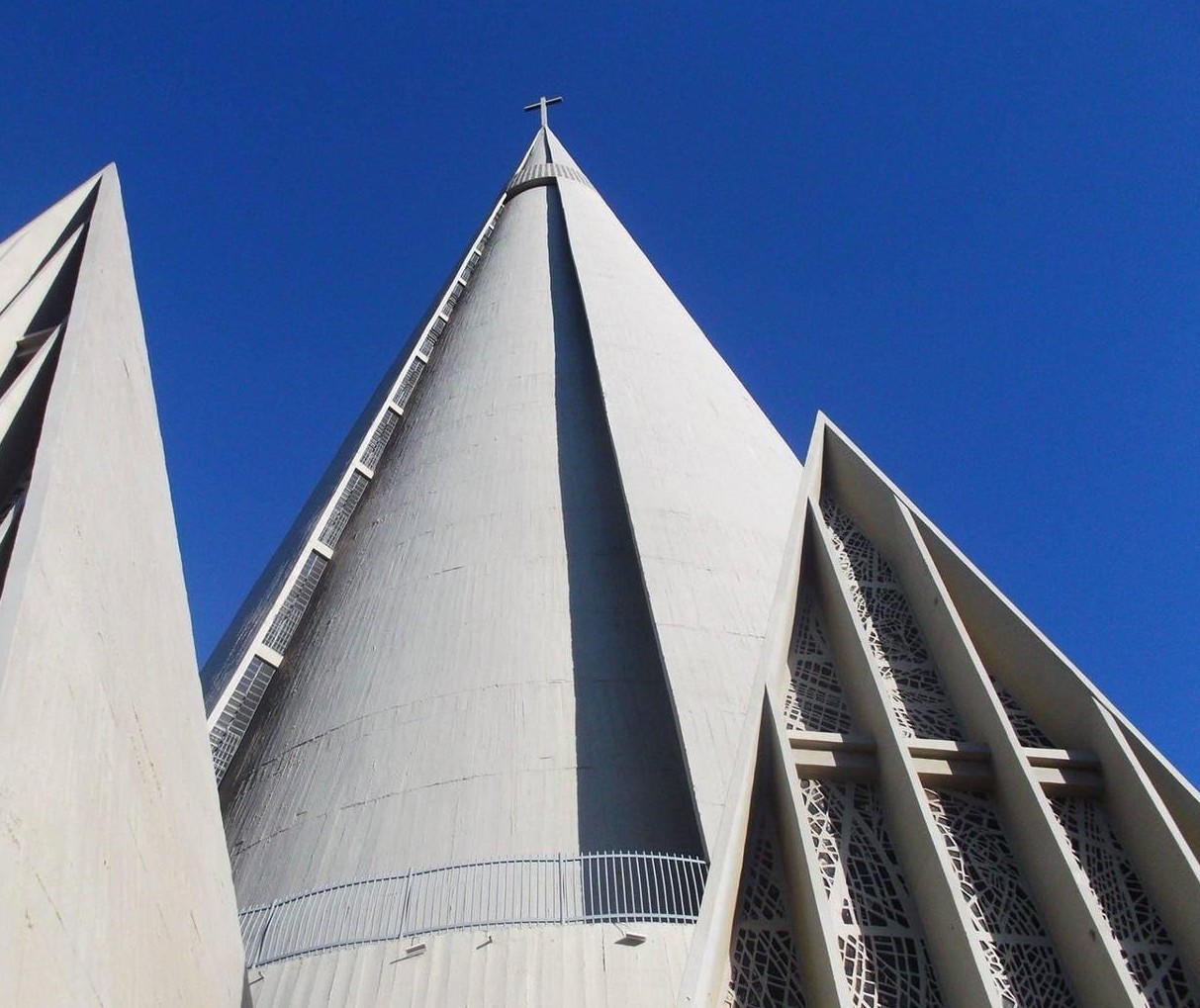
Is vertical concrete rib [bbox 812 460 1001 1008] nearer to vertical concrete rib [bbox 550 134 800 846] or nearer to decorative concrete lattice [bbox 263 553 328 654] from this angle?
vertical concrete rib [bbox 550 134 800 846]

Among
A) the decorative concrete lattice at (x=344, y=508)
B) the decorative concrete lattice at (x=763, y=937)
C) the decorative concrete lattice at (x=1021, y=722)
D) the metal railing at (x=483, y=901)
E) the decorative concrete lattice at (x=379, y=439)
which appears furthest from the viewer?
the decorative concrete lattice at (x=379, y=439)

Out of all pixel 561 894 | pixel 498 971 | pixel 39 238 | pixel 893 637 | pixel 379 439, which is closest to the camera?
pixel 893 637

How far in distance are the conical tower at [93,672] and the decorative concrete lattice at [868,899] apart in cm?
345

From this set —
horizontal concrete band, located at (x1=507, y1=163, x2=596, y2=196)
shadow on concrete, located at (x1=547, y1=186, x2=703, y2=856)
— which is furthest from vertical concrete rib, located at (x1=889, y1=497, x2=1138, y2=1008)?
horizontal concrete band, located at (x1=507, y1=163, x2=596, y2=196)

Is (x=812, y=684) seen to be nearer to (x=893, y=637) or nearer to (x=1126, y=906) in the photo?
(x=893, y=637)

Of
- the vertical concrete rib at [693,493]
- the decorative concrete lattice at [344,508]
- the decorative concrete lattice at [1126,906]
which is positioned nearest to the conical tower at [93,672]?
the vertical concrete rib at [693,493]

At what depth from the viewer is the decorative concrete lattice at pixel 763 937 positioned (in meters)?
5.38

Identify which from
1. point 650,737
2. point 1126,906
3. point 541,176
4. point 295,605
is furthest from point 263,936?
point 541,176

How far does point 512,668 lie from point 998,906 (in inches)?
271

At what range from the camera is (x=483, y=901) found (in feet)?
28.6

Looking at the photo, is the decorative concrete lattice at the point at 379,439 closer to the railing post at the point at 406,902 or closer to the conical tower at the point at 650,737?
the conical tower at the point at 650,737

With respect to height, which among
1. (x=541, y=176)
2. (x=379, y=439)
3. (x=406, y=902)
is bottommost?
(x=406, y=902)

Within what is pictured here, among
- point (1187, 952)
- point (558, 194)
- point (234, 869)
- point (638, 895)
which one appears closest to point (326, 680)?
point (234, 869)

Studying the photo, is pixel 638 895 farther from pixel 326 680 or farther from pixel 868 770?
pixel 326 680
